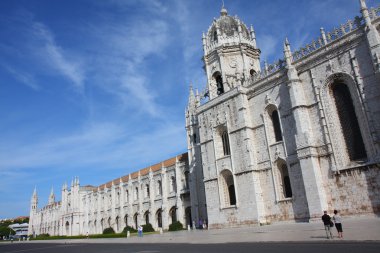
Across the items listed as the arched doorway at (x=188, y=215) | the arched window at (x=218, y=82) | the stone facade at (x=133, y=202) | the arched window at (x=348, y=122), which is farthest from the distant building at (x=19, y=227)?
the arched window at (x=348, y=122)

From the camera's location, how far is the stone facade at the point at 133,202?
43.8 m

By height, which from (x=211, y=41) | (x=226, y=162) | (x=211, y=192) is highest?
(x=211, y=41)

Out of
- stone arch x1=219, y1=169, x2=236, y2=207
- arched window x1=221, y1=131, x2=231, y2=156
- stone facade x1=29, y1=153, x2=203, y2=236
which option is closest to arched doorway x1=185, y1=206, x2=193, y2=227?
stone facade x1=29, y1=153, x2=203, y2=236

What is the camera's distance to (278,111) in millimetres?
27250

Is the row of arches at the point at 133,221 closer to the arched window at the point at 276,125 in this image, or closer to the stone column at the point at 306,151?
the arched window at the point at 276,125

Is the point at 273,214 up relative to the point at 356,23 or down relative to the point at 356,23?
down

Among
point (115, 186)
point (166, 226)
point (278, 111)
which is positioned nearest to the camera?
point (278, 111)

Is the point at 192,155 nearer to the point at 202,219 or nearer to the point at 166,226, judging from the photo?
the point at 202,219

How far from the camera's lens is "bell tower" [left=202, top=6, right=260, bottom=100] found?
3422 centimetres

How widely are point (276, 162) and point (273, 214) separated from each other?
14.3 ft

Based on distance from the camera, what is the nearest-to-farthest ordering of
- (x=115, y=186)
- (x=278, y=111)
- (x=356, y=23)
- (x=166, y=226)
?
(x=356, y=23) < (x=278, y=111) < (x=166, y=226) < (x=115, y=186)

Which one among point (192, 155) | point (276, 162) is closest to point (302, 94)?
point (276, 162)

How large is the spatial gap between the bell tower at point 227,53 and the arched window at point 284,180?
10.4m

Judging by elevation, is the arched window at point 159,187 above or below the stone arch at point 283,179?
above
